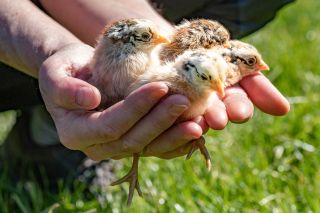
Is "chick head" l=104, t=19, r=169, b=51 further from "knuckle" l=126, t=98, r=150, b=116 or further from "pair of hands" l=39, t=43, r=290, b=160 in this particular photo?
"knuckle" l=126, t=98, r=150, b=116

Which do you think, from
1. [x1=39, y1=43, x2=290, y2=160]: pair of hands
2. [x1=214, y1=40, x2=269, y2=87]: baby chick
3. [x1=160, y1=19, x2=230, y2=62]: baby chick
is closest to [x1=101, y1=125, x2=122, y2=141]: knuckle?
[x1=39, y1=43, x2=290, y2=160]: pair of hands

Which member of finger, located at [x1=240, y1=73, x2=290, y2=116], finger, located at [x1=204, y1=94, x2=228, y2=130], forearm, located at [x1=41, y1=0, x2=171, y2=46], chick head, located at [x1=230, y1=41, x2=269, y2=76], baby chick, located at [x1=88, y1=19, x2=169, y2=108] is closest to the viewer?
finger, located at [x1=204, y1=94, x2=228, y2=130]

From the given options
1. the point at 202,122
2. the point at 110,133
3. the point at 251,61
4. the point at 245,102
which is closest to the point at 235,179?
the point at 251,61

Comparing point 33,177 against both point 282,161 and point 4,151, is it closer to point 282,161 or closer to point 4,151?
point 4,151

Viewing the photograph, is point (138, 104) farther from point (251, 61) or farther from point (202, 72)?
point (251, 61)

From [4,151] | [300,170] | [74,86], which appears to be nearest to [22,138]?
[4,151]

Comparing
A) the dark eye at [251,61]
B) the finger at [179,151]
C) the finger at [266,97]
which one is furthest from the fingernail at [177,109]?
the dark eye at [251,61]
